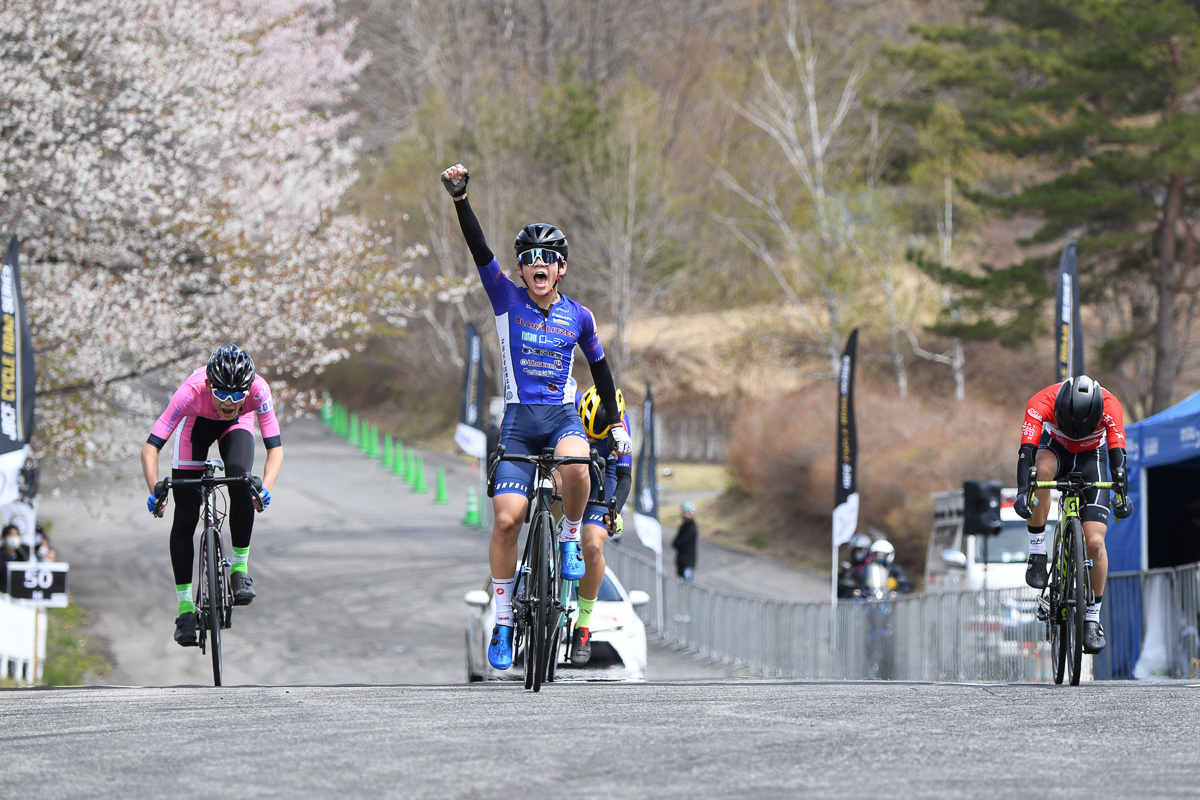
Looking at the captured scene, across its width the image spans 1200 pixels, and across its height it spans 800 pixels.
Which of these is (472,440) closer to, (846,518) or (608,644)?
(846,518)

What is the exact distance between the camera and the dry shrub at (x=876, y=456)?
3262 cm

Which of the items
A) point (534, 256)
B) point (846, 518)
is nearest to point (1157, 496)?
point (846, 518)

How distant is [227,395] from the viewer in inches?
349

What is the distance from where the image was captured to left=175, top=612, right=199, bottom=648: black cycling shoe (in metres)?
8.98

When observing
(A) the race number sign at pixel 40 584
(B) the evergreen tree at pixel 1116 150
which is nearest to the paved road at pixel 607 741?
(A) the race number sign at pixel 40 584

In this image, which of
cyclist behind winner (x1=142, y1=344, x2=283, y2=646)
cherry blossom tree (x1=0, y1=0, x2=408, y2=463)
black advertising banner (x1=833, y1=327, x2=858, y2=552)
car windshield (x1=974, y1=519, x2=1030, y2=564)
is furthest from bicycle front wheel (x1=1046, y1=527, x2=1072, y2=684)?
cherry blossom tree (x1=0, y1=0, x2=408, y2=463)

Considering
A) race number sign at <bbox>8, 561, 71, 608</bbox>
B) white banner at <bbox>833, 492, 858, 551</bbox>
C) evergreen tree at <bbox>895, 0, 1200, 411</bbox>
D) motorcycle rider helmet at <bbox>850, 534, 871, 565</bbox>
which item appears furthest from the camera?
evergreen tree at <bbox>895, 0, 1200, 411</bbox>

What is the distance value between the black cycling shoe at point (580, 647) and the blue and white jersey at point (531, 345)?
4.49 feet

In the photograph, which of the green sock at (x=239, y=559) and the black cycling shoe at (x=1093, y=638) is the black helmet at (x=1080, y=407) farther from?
the green sock at (x=239, y=559)

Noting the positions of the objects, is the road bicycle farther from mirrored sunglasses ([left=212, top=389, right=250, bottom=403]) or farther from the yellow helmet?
mirrored sunglasses ([left=212, top=389, right=250, bottom=403])

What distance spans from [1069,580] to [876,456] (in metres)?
26.9

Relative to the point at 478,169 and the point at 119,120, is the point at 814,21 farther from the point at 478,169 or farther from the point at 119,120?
the point at 119,120

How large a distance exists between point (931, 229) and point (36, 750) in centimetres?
4781

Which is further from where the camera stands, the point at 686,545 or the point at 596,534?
the point at 686,545
